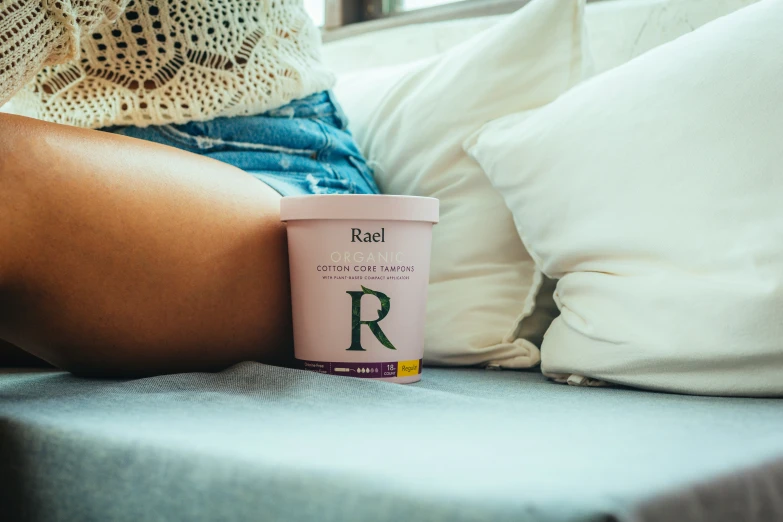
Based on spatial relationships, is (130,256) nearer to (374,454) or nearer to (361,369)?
(361,369)

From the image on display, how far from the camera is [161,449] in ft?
1.37

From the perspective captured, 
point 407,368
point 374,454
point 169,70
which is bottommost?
point 407,368

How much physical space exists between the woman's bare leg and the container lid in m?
0.06

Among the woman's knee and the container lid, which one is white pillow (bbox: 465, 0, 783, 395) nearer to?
the container lid

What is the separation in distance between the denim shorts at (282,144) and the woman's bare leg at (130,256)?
104 millimetres

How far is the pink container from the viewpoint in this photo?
67 cm

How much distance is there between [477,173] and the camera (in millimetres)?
892

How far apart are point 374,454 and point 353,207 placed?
0.31 metres

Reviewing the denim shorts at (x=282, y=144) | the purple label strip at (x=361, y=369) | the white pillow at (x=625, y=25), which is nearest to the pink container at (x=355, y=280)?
the purple label strip at (x=361, y=369)

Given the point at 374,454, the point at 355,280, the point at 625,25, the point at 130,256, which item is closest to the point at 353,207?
the point at 355,280

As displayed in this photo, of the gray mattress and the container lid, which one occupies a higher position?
the container lid

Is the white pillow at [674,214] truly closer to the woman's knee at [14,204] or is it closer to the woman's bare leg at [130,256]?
the woman's bare leg at [130,256]

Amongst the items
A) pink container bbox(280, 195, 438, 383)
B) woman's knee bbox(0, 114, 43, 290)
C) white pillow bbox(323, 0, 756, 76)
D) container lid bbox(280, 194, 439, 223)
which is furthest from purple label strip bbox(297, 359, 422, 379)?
white pillow bbox(323, 0, 756, 76)

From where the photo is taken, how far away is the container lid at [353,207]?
67 centimetres
